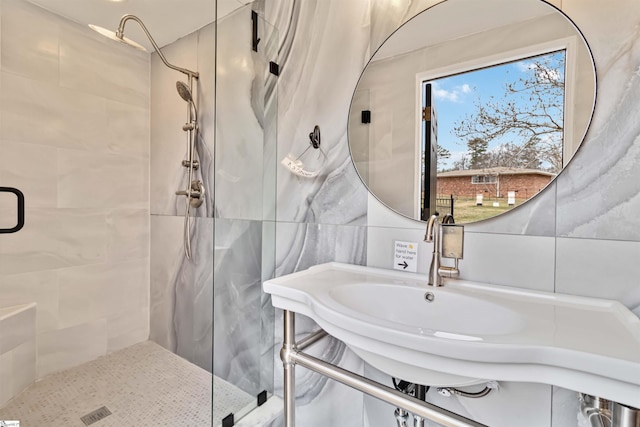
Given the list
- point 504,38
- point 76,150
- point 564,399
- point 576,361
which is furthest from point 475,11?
point 76,150

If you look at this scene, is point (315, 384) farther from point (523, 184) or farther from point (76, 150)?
point (76, 150)

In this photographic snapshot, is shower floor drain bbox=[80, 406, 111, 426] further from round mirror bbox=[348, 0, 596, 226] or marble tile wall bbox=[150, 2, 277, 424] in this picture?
round mirror bbox=[348, 0, 596, 226]

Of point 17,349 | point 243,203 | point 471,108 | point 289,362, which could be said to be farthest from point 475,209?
point 17,349

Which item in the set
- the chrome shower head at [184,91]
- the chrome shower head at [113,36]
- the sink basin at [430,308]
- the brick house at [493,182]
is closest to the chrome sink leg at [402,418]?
the sink basin at [430,308]

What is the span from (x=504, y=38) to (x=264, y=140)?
1.00 m

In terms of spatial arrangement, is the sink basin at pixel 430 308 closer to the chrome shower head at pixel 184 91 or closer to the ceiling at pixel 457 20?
the ceiling at pixel 457 20

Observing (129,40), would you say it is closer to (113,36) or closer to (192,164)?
(113,36)

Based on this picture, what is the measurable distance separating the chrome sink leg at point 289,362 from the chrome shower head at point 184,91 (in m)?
1.54

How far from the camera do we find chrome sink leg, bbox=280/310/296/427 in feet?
2.98

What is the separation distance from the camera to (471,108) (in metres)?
0.94

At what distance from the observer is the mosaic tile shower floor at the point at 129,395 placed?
4.38ft

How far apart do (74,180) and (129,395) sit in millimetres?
1248

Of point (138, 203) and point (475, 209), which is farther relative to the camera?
point (138, 203)

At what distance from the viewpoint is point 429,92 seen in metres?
1.00
